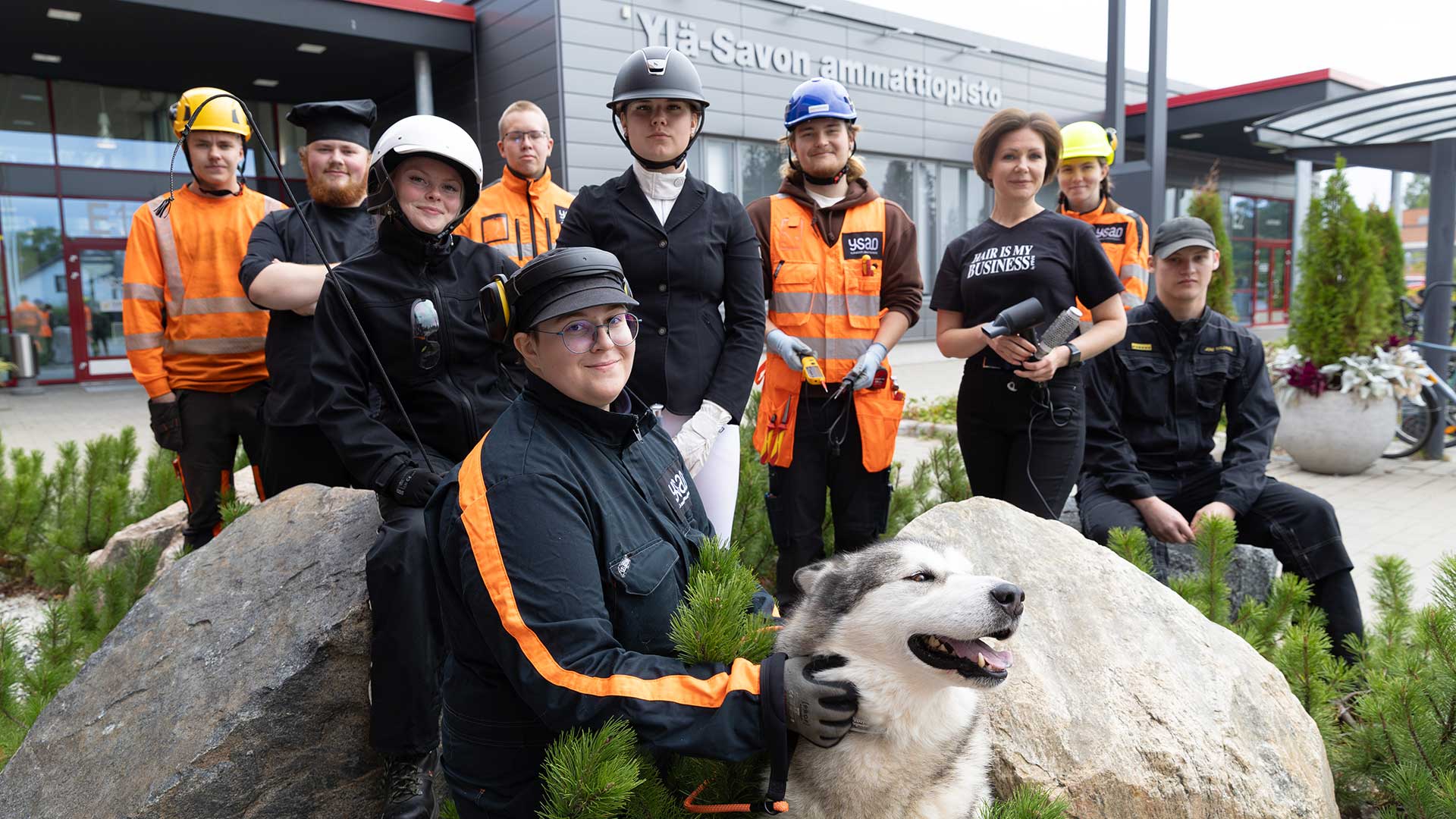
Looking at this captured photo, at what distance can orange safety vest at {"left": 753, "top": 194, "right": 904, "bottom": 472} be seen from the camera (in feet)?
13.4

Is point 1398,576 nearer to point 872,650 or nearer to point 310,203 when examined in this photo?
point 872,650

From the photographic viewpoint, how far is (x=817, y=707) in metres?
1.69

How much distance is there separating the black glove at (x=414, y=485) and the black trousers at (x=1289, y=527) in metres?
3.01

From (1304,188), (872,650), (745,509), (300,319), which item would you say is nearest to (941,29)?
(1304,188)

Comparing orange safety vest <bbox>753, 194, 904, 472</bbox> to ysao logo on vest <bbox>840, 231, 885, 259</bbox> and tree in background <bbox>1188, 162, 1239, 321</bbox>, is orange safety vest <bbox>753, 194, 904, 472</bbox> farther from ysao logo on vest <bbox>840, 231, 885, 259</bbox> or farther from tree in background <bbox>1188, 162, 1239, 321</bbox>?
tree in background <bbox>1188, 162, 1239, 321</bbox>

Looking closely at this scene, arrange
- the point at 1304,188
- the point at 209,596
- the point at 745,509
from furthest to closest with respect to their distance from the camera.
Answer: the point at 1304,188 < the point at 745,509 < the point at 209,596

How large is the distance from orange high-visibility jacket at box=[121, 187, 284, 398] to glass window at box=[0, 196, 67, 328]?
16.5 meters

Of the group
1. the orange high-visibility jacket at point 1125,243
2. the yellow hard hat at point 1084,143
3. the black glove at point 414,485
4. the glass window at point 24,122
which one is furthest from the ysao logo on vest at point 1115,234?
the glass window at point 24,122

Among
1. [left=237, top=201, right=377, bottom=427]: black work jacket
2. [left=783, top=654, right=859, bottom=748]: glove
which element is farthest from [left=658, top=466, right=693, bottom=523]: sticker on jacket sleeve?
[left=237, top=201, right=377, bottom=427]: black work jacket

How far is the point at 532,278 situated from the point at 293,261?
2308 millimetres

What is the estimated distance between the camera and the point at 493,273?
3.30m

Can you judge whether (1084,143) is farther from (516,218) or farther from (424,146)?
(424,146)

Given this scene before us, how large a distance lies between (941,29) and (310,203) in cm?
1791

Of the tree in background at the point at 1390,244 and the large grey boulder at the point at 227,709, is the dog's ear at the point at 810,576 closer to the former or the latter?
the large grey boulder at the point at 227,709
